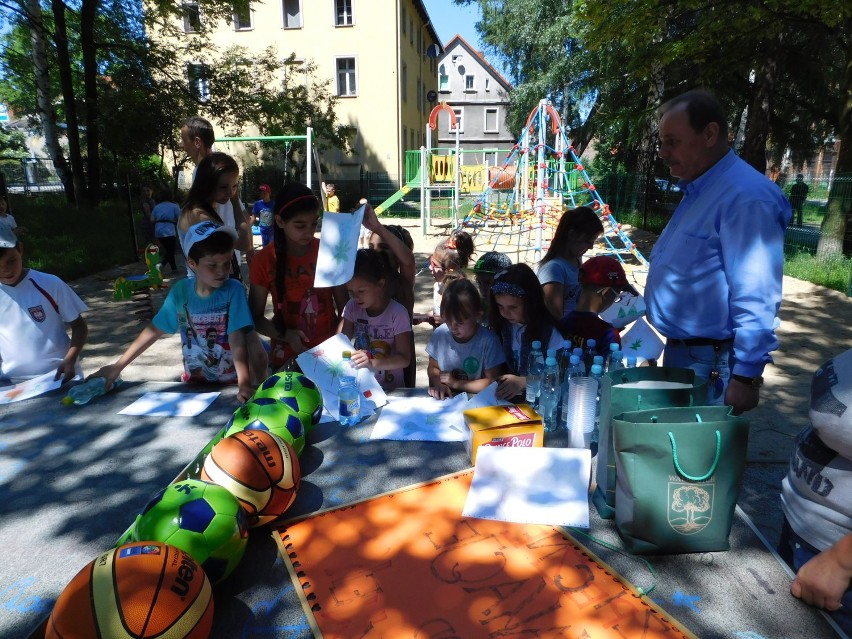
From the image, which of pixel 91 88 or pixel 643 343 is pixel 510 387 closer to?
pixel 643 343

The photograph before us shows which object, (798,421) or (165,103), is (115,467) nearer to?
(798,421)

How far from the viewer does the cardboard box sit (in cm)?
194

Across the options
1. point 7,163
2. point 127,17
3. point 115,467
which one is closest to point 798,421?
point 115,467

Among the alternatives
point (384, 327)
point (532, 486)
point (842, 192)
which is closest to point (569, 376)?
Answer: point (532, 486)

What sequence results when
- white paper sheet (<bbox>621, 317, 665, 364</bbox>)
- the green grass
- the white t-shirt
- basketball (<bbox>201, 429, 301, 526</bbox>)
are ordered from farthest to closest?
the green grass
white paper sheet (<bbox>621, 317, 665, 364</bbox>)
the white t-shirt
basketball (<bbox>201, 429, 301, 526</bbox>)

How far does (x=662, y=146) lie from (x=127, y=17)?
1720cm

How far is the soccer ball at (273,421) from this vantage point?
1971 mm

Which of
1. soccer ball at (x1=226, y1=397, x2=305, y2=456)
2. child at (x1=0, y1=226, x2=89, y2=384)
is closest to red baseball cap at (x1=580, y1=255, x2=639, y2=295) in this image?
soccer ball at (x1=226, y1=397, x2=305, y2=456)

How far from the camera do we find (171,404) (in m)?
2.54

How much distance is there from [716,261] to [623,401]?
0.77 m

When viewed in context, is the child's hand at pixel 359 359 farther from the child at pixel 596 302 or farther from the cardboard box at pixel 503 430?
the child at pixel 596 302

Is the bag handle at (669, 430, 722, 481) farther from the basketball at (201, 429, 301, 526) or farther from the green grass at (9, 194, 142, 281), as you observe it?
the green grass at (9, 194, 142, 281)

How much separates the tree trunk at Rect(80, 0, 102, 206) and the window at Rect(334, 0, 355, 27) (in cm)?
1076

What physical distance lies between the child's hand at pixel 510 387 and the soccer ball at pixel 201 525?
1.23m
